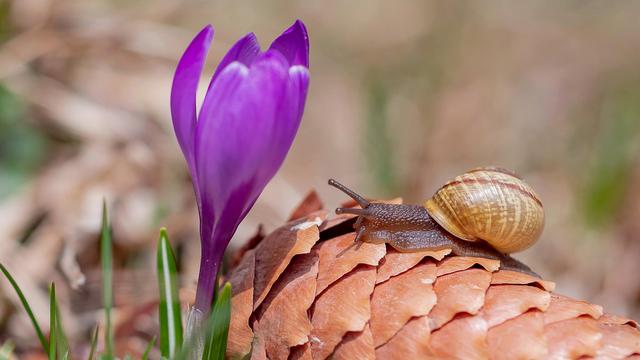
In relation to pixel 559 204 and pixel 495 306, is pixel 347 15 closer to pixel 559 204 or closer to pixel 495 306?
pixel 559 204

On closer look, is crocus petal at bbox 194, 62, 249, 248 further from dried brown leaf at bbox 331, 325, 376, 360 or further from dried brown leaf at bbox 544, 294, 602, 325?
dried brown leaf at bbox 544, 294, 602, 325

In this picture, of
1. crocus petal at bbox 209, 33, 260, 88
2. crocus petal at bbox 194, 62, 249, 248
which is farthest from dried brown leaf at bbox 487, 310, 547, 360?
crocus petal at bbox 209, 33, 260, 88

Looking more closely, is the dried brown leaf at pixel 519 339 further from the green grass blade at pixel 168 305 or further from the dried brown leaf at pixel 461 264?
the green grass blade at pixel 168 305

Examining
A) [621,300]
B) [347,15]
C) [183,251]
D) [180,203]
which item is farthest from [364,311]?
[347,15]

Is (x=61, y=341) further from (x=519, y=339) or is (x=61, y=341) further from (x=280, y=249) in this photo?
(x=519, y=339)

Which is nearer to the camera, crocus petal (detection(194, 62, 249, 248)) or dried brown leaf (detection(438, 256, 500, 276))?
crocus petal (detection(194, 62, 249, 248))

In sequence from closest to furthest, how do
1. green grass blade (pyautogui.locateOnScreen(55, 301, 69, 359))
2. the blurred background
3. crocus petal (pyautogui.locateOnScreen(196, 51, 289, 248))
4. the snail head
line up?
crocus petal (pyautogui.locateOnScreen(196, 51, 289, 248)), green grass blade (pyautogui.locateOnScreen(55, 301, 69, 359)), the snail head, the blurred background
